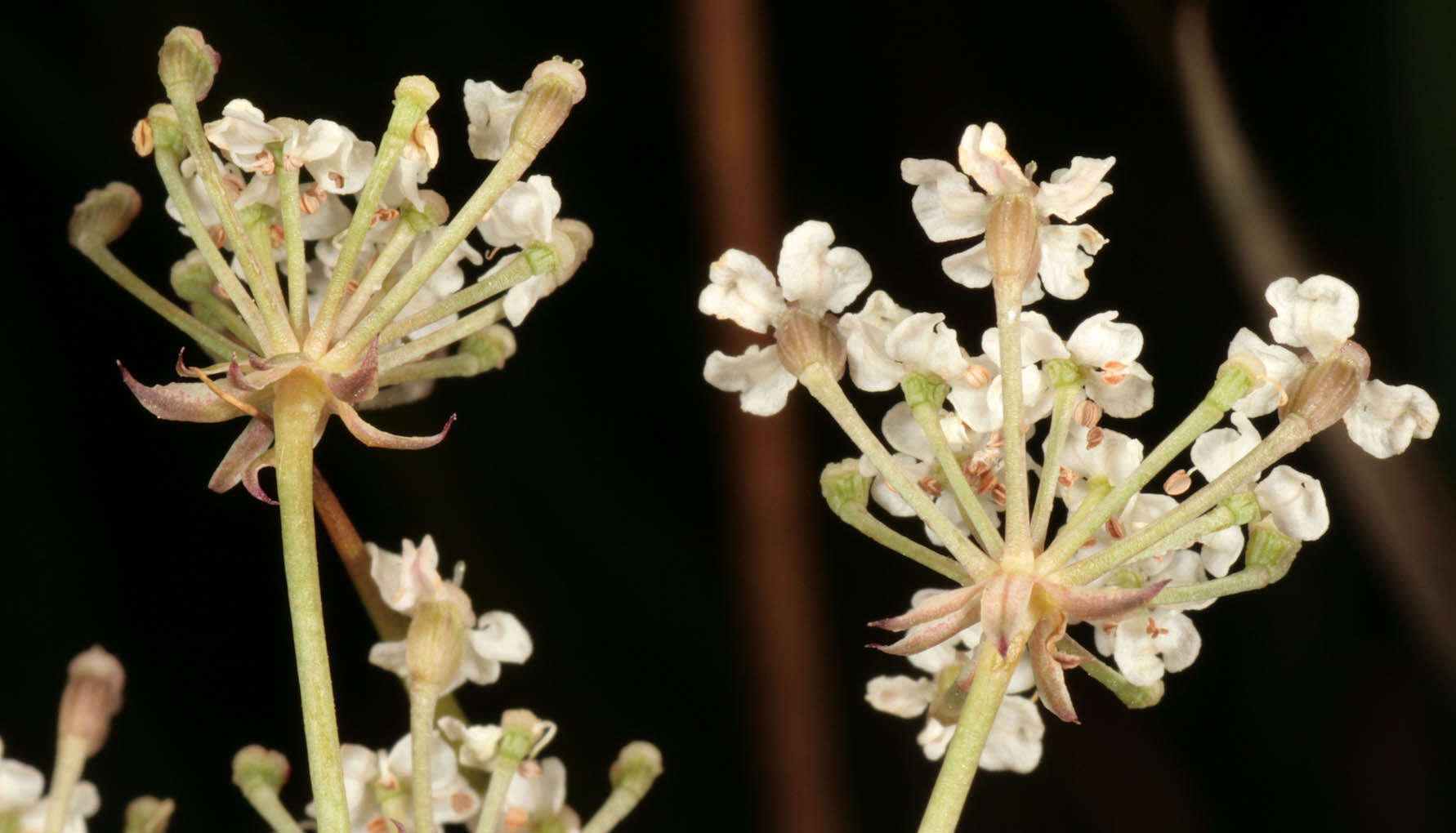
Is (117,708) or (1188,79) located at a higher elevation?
(1188,79)

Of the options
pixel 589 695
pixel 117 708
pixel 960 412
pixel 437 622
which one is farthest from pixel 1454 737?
pixel 117 708

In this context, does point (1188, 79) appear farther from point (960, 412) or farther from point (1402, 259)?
point (960, 412)

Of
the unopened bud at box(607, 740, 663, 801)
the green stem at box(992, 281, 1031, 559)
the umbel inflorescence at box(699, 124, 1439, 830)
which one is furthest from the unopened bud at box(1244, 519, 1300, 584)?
the unopened bud at box(607, 740, 663, 801)

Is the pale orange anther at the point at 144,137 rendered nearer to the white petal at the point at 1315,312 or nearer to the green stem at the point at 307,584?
the green stem at the point at 307,584

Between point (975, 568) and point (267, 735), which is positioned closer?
point (975, 568)

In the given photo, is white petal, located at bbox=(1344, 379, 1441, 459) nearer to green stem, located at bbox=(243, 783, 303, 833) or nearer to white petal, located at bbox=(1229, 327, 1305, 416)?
white petal, located at bbox=(1229, 327, 1305, 416)

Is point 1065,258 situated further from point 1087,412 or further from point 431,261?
point 431,261

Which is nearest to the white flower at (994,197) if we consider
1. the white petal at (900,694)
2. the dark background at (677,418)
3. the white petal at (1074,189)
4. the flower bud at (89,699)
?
the white petal at (1074,189)
